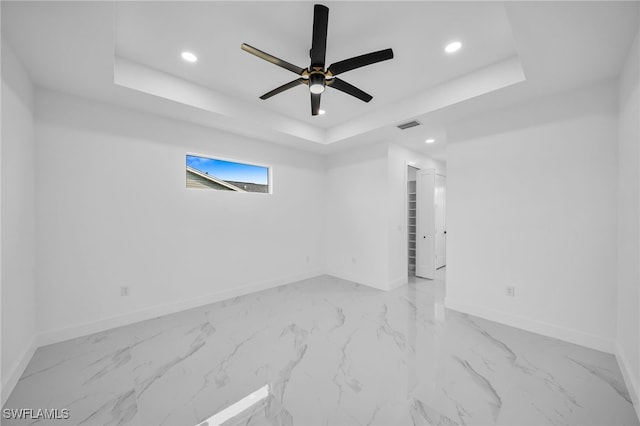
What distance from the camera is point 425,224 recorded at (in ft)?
16.7

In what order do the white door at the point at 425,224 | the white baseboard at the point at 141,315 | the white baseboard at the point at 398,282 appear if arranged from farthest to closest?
the white door at the point at 425,224
the white baseboard at the point at 398,282
the white baseboard at the point at 141,315

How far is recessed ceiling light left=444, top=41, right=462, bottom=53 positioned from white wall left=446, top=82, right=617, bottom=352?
114cm

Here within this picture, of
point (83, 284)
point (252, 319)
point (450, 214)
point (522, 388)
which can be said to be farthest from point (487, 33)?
point (83, 284)

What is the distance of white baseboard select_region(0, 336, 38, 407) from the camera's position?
5.69ft

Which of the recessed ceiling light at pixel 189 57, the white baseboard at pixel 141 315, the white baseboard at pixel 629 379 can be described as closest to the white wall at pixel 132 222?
the white baseboard at pixel 141 315

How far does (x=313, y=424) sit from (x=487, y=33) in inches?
127

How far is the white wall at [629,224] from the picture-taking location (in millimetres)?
1794

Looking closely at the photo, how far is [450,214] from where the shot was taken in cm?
340

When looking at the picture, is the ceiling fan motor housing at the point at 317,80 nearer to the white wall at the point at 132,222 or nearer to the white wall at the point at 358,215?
the white wall at the point at 132,222

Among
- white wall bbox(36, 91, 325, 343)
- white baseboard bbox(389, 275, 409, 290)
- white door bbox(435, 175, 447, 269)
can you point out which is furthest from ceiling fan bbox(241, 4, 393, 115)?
white door bbox(435, 175, 447, 269)

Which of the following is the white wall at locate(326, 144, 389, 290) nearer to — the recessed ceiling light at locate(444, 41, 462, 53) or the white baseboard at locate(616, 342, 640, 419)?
the recessed ceiling light at locate(444, 41, 462, 53)

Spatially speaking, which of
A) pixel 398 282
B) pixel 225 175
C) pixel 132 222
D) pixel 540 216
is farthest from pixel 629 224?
pixel 132 222

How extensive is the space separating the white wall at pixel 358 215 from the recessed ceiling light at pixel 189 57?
296 cm

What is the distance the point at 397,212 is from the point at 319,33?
3310 millimetres
